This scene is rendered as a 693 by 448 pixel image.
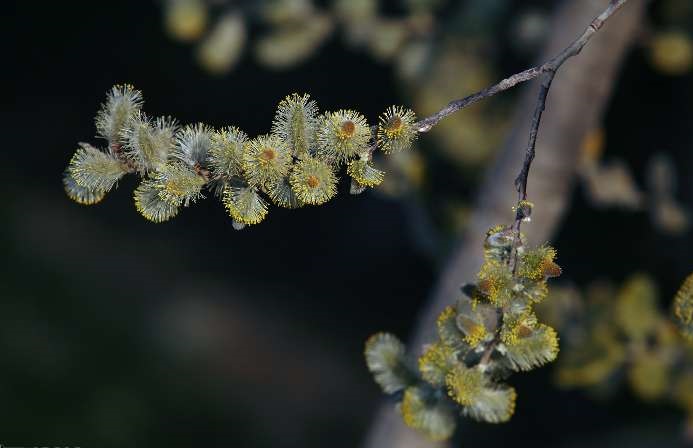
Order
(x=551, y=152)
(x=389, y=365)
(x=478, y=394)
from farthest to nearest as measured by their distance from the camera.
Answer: (x=551, y=152) → (x=389, y=365) → (x=478, y=394)

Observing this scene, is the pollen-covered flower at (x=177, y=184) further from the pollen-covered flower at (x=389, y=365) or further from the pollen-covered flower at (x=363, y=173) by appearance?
the pollen-covered flower at (x=389, y=365)

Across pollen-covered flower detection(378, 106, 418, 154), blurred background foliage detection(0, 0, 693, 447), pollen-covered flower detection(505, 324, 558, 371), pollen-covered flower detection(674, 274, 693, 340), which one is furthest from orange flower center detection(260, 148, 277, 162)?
blurred background foliage detection(0, 0, 693, 447)

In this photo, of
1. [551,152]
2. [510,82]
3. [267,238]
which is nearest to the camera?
[510,82]

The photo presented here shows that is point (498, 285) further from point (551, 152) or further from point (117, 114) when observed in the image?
point (551, 152)

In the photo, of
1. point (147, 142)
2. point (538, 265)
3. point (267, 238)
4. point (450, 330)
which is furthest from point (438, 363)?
point (267, 238)

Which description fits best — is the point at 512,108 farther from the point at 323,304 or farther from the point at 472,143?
the point at 323,304

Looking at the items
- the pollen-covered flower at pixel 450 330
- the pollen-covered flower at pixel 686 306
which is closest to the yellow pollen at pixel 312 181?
the pollen-covered flower at pixel 450 330

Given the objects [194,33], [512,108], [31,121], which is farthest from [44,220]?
[512,108]
